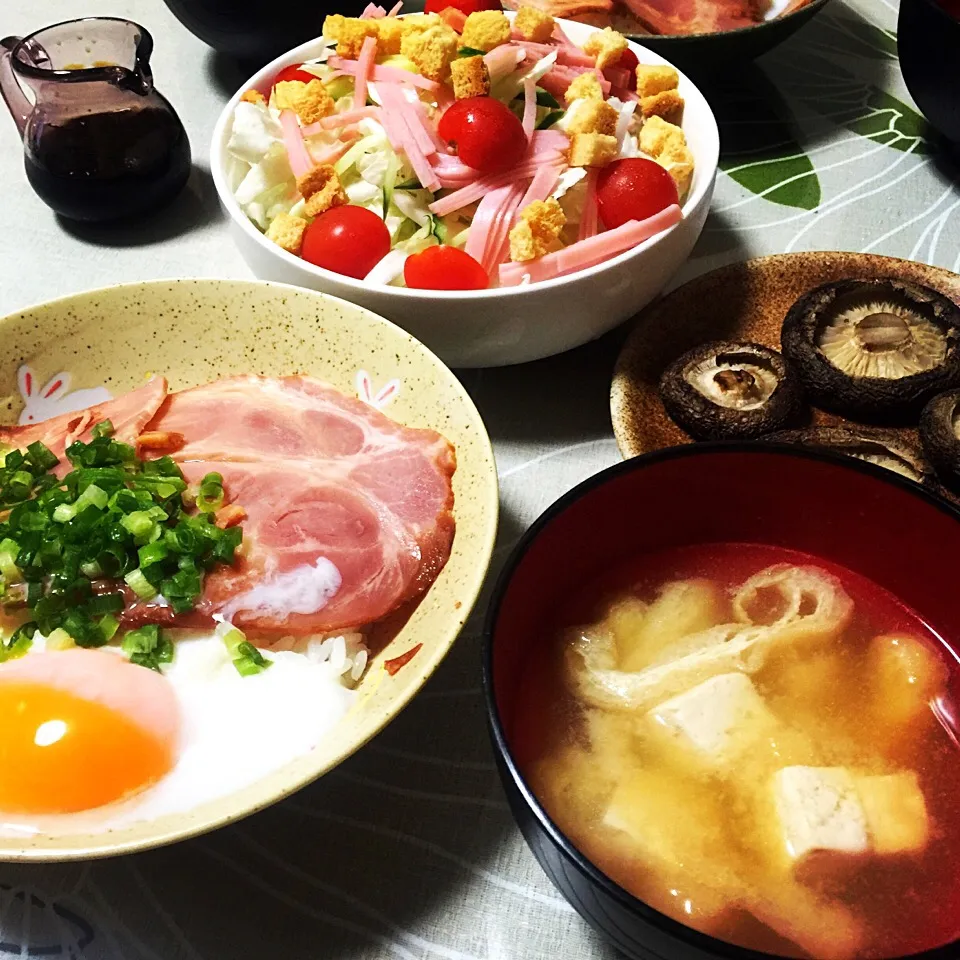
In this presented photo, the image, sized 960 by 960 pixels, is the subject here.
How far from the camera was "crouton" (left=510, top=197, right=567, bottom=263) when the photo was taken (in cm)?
128

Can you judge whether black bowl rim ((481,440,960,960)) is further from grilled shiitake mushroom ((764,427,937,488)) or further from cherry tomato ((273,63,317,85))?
cherry tomato ((273,63,317,85))

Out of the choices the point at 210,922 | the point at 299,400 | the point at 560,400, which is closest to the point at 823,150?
the point at 560,400

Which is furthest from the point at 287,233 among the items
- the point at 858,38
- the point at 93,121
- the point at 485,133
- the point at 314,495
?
the point at 858,38

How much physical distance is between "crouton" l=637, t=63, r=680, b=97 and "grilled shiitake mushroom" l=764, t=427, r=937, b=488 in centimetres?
67

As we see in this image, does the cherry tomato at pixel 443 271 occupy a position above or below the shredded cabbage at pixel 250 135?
below

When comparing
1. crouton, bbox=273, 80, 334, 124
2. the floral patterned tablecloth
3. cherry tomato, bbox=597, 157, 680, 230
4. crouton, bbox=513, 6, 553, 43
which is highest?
crouton, bbox=513, 6, 553, 43

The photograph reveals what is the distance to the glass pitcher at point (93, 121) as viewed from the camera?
5.18 feet

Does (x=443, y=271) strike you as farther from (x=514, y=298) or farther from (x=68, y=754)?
(x=68, y=754)

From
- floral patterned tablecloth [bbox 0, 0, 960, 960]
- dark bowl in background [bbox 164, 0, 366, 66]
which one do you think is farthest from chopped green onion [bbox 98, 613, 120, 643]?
dark bowl in background [bbox 164, 0, 366, 66]

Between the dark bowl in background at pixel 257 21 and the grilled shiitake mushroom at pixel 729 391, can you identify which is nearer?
the grilled shiitake mushroom at pixel 729 391

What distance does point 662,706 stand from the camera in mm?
871

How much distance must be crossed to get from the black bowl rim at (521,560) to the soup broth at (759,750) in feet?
0.34

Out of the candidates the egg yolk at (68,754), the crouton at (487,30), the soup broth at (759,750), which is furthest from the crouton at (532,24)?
the egg yolk at (68,754)

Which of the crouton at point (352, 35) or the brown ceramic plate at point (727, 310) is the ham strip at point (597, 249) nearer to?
the brown ceramic plate at point (727, 310)
